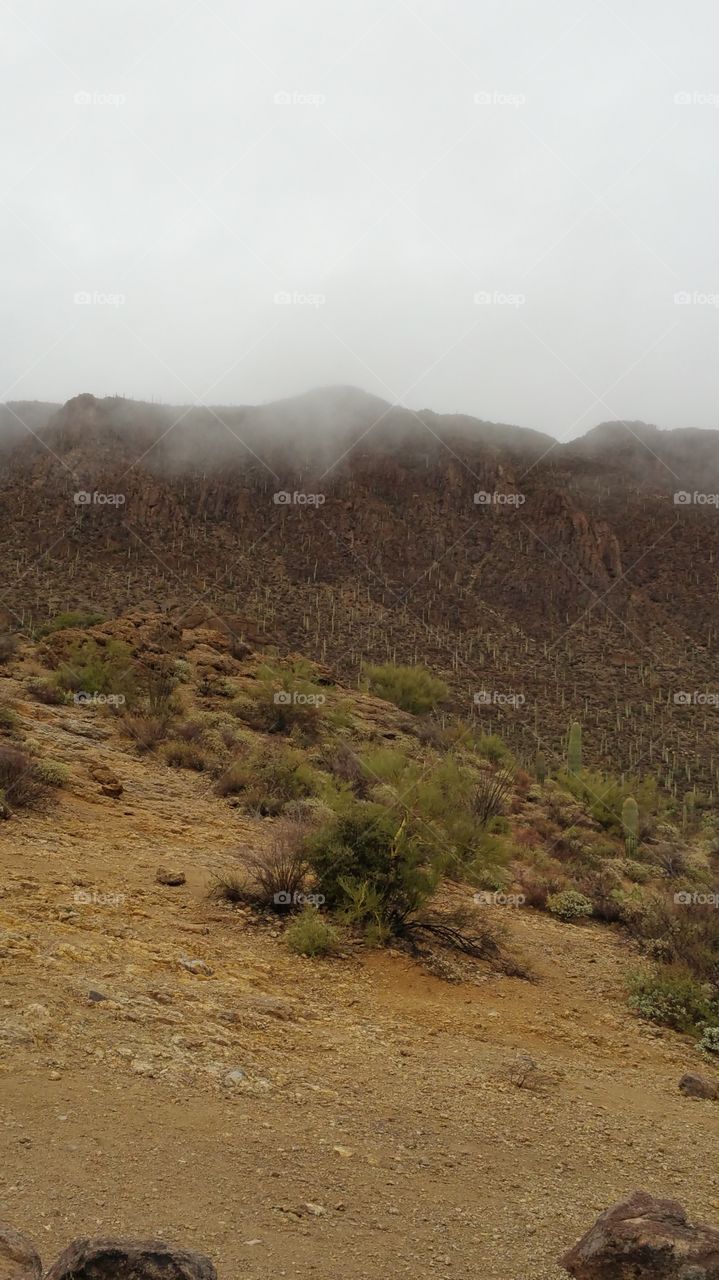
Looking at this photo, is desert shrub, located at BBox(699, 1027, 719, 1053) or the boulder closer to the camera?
desert shrub, located at BBox(699, 1027, 719, 1053)

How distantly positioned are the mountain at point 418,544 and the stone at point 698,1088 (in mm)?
29366

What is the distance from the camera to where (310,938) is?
735cm

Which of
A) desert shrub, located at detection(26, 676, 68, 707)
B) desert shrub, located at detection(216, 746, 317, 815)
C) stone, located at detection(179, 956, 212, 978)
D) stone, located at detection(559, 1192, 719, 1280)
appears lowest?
desert shrub, located at detection(216, 746, 317, 815)

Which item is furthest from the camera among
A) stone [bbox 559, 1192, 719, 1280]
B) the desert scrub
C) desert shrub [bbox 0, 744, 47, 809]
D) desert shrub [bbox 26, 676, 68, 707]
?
desert shrub [bbox 26, 676, 68, 707]

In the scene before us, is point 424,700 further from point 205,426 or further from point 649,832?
point 205,426

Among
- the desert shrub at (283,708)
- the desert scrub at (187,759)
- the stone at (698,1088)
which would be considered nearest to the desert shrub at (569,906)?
the stone at (698,1088)

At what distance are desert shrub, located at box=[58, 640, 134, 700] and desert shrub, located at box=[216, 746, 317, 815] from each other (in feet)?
16.5

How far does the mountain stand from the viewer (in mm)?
46531

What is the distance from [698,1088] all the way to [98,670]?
1577 centimetres

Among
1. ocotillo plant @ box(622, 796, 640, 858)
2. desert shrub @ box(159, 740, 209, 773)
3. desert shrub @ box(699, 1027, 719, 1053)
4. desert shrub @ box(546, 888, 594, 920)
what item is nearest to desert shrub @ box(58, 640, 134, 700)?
desert shrub @ box(159, 740, 209, 773)

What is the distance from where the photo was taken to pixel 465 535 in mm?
66375

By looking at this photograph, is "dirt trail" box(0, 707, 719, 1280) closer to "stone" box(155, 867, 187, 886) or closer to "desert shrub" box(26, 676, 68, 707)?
"stone" box(155, 867, 187, 886)

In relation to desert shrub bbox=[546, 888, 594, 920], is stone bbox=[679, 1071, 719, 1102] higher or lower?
higher

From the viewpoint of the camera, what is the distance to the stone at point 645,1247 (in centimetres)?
301
